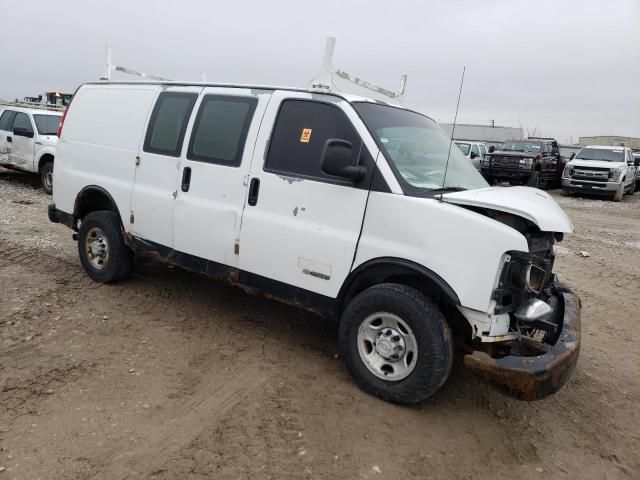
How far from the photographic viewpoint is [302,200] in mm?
3910

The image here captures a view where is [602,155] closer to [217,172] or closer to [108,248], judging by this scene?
[217,172]

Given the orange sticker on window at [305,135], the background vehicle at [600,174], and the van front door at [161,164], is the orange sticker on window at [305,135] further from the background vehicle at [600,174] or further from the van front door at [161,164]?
the background vehicle at [600,174]

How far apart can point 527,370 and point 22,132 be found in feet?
40.8

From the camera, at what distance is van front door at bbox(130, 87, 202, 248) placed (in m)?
4.71

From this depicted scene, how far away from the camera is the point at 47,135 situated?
11773mm

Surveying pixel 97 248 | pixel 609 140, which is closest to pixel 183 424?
pixel 97 248

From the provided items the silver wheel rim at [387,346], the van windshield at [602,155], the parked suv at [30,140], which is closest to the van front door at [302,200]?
the silver wheel rim at [387,346]

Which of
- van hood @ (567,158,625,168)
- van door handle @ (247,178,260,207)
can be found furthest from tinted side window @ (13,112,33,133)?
van hood @ (567,158,625,168)

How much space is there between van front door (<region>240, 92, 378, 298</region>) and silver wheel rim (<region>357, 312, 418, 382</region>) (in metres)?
0.39

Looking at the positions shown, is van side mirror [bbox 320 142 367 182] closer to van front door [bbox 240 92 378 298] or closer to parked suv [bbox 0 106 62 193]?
van front door [bbox 240 92 378 298]

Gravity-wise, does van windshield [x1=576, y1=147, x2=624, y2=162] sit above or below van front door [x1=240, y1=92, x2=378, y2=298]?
above

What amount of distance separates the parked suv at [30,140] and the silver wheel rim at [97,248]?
22.3 feet

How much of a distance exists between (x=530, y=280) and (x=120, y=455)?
281 centimetres

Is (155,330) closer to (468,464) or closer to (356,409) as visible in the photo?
(356,409)
